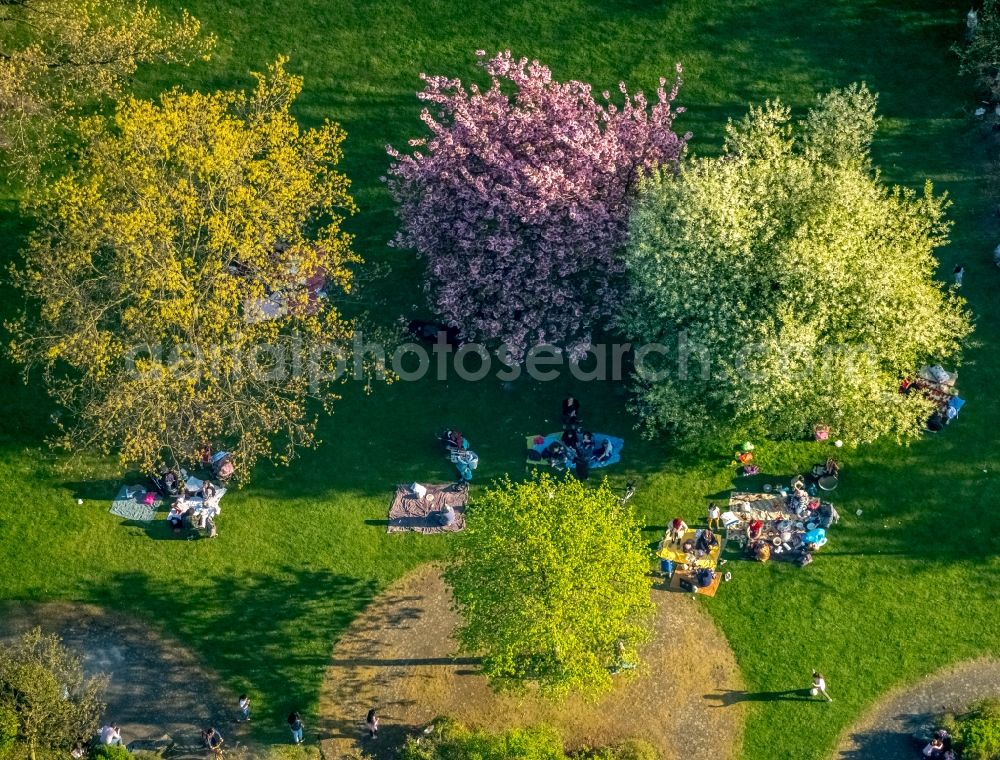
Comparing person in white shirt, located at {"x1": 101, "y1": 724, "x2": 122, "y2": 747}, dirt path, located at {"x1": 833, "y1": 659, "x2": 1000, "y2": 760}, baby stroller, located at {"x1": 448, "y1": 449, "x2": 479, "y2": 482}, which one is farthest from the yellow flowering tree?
dirt path, located at {"x1": 833, "y1": 659, "x2": 1000, "y2": 760}

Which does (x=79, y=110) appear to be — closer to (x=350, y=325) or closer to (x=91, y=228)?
(x=91, y=228)

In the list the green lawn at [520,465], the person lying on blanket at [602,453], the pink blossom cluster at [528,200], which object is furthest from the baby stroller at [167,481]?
the person lying on blanket at [602,453]

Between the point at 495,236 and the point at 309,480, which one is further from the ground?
the point at 495,236

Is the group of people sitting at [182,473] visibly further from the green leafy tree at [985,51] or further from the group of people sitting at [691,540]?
the green leafy tree at [985,51]

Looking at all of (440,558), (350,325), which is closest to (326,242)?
(350,325)

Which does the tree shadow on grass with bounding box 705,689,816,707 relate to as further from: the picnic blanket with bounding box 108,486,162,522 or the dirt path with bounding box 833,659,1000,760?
the picnic blanket with bounding box 108,486,162,522

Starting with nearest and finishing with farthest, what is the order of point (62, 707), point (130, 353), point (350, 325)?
point (62, 707)
point (130, 353)
point (350, 325)

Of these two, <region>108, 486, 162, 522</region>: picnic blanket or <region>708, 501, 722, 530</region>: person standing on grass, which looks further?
<region>108, 486, 162, 522</region>: picnic blanket
